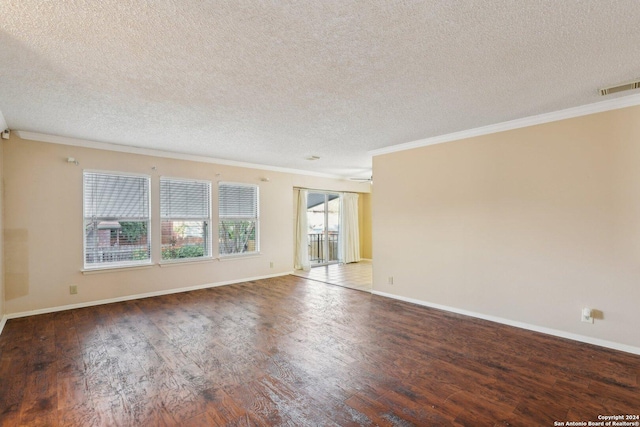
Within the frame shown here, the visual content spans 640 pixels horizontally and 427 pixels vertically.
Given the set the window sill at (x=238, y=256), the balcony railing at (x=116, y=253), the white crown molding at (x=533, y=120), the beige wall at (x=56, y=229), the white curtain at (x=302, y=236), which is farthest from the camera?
the white curtain at (x=302, y=236)

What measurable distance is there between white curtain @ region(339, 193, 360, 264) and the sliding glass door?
0.62ft

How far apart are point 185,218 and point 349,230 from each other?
4.75 metres

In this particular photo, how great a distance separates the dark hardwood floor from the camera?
2010mm

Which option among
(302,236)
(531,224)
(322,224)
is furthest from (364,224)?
(531,224)

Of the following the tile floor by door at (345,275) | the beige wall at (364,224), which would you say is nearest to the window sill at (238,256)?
the tile floor by door at (345,275)

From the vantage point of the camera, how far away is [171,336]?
3348 millimetres

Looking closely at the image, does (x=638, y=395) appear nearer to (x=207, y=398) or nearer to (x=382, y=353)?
(x=382, y=353)

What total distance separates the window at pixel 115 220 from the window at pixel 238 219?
138cm

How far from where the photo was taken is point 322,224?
8.45 meters

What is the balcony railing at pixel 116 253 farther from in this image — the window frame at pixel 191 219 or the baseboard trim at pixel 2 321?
the baseboard trim at pixel 2 321

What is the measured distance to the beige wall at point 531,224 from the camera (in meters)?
2.97

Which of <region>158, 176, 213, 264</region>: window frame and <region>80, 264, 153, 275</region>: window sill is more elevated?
<region>158, 176, 213, 264</region>: window frame

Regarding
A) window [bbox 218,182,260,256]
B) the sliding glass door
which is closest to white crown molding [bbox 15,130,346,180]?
window [bbox 218,182,260,256]

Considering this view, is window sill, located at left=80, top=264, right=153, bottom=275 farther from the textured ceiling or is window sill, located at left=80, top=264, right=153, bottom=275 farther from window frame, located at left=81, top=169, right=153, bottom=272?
the textured ceiling
